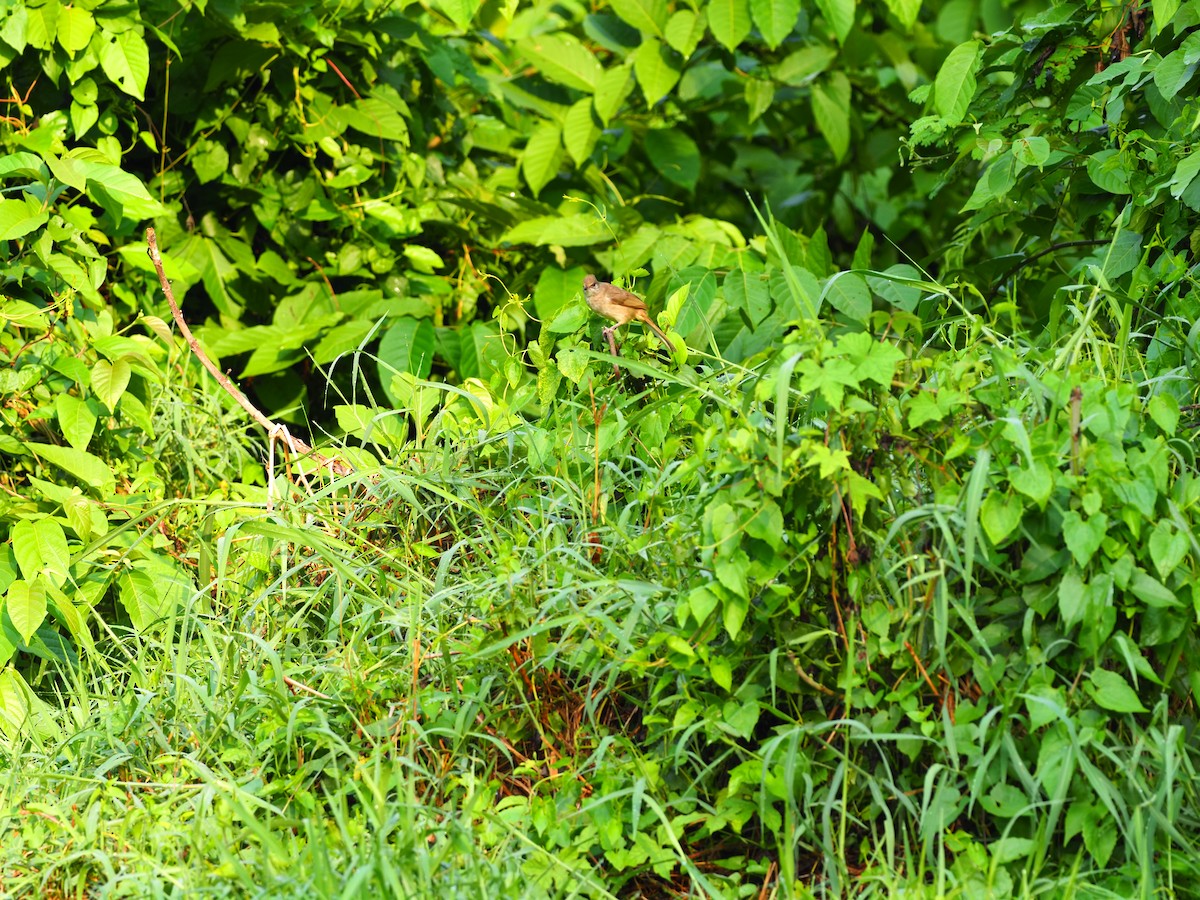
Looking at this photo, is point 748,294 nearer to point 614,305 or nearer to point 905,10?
point 614,305

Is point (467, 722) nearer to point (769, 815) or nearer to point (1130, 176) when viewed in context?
point (769, 815)

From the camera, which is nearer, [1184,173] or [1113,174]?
[1184,173]

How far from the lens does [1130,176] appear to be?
2596mm

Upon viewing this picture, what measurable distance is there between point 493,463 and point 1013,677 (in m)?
1.11

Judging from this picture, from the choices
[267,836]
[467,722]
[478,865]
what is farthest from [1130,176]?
[267,836]

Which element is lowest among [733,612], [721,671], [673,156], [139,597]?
[139,597]

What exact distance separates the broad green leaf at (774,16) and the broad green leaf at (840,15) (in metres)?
0.10

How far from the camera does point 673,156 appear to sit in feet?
13.5

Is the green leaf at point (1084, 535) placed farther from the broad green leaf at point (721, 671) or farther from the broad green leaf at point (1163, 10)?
the broad green leaf at point (1163, 10)

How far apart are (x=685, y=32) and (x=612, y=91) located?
263 mm

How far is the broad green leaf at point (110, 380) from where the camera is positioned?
9.12 ft

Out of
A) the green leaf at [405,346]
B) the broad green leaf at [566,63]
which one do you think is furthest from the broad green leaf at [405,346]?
the broad green leaf at [566,63]

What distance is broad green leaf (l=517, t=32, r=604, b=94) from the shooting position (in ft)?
12.6

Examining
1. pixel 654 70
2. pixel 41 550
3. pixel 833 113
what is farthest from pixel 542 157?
pixel 41 550
